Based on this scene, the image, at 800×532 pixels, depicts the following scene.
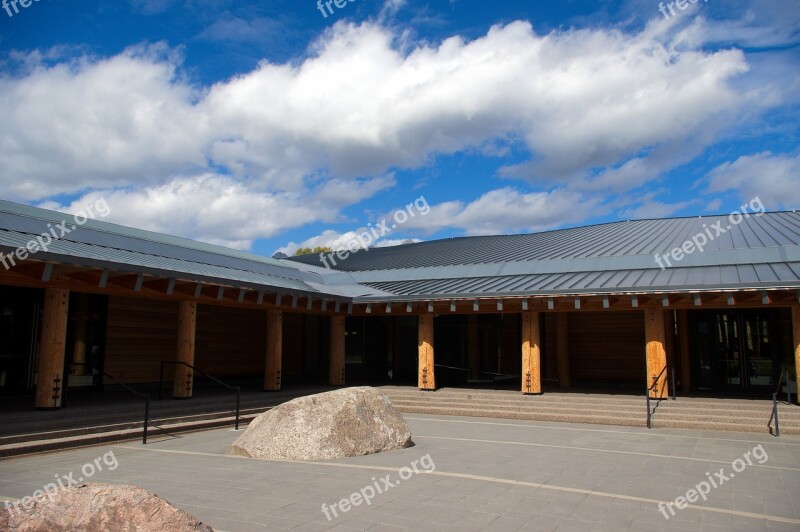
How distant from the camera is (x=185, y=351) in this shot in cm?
1450

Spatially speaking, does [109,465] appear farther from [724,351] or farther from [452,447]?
[724,351]

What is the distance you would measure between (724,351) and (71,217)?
18.8m

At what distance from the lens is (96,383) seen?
15477mm

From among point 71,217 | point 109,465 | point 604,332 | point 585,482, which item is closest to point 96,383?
point 71,217

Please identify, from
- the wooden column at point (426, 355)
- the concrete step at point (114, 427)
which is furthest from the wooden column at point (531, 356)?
the concrete step at point (114, 427)

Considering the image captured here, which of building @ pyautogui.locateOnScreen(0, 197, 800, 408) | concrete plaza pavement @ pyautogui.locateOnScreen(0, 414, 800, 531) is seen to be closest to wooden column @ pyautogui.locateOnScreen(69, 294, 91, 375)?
building @ pyautogui.locateOnScreen(0, 197, 800, 408)

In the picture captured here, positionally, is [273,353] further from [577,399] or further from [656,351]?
[656,351]

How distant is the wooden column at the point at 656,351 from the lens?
15062 millimetres

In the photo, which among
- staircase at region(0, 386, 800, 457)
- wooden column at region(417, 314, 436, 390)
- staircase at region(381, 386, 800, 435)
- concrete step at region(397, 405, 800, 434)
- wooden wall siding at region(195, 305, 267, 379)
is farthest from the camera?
wooden wall siding at region(195, 305, 267, 379)

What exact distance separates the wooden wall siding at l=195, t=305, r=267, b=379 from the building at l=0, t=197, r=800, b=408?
0.06 meters

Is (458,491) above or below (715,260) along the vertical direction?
below

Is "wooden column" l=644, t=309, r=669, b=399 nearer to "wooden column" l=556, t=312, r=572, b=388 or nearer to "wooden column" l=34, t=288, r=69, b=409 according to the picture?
"wooden column" l=556, t=312, r=572, b=388

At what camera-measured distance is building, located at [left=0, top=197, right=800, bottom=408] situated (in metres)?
13.5

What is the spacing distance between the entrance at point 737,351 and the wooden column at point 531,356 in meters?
5.00
